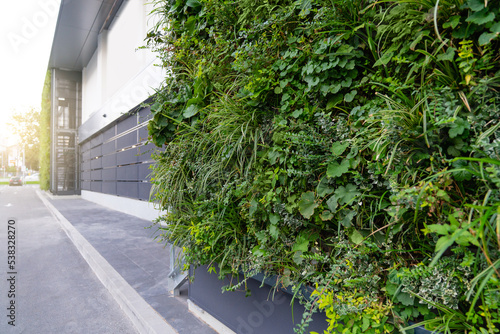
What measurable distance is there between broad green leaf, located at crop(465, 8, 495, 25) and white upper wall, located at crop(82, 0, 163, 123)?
578 cm

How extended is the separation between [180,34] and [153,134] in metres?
1.15

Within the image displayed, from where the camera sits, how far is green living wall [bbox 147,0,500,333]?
3.92 feet

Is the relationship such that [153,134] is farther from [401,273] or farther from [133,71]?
[133,71]

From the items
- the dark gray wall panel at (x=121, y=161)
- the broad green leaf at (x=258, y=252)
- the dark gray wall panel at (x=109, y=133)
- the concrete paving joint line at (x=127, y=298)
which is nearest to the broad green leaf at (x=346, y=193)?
the broad green leaf at (x=258, y=252)

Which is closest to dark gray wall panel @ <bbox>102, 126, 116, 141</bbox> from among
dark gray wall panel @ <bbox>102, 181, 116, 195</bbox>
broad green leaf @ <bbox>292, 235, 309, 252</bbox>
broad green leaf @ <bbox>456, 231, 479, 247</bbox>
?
dark gray wall panel @ <bbox>102, 181, 116, 195</bbox>

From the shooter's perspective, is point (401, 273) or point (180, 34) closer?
point (401, 273)

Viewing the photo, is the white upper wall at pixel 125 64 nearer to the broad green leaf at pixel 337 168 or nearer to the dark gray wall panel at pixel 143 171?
the dark gray wall panel at pixel 143 171

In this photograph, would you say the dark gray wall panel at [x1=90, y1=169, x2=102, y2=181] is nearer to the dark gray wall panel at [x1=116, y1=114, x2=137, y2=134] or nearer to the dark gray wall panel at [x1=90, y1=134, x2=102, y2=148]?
the dark gray wall panel at [x1=90, y1=134, x2=102, y2=148]

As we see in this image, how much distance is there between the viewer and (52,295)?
403cm

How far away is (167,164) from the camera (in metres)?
3.19

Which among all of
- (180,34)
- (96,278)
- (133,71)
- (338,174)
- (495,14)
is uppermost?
(133,71)

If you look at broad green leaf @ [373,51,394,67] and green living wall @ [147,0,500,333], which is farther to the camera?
broad green leaf @ [373,51,394,67]

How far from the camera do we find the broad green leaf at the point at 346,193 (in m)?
1.57

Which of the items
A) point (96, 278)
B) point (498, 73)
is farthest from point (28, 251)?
point (498, 73)
